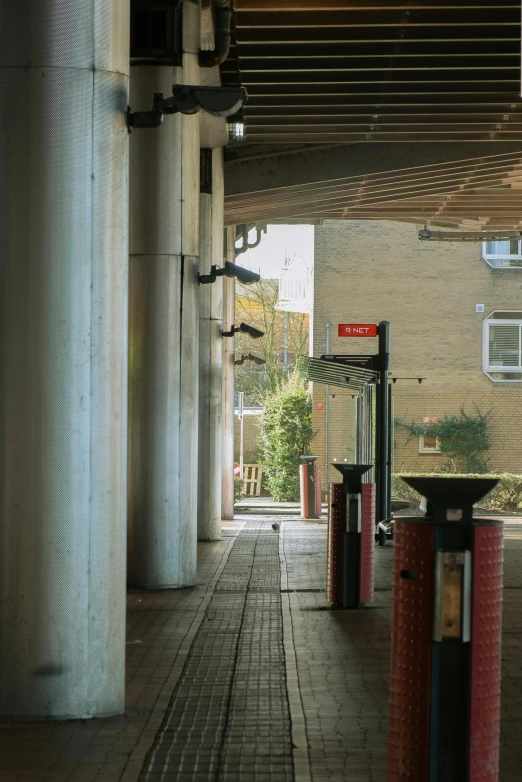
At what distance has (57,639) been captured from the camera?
592 cm

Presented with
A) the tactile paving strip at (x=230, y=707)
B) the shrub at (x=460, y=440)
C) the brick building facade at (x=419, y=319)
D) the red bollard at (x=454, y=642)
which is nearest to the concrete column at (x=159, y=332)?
Result: the tactile paving strip at (x=230, y=707)

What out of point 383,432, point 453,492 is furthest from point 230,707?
point 383,432

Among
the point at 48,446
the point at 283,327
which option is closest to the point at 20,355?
the point at 48,446

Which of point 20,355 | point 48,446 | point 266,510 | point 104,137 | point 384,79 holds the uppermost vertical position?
point 384,79

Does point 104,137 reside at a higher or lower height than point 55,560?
higher

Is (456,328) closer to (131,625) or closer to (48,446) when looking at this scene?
(131,625)

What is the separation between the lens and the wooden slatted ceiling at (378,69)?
1206cm

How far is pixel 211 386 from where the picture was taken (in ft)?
57.9

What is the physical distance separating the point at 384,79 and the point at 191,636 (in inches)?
316

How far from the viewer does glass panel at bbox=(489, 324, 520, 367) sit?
33.4 metres

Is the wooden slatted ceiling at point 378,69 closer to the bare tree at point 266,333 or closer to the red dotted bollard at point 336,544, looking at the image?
the red dotted bollard at point 336,544

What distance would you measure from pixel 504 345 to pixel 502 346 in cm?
7

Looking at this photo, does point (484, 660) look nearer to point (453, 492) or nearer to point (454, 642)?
point (454, 642)

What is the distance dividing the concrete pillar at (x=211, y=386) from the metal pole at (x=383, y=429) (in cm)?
251
